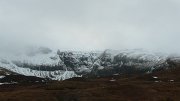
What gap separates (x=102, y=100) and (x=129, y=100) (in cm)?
948

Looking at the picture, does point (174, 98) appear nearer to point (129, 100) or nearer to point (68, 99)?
point (129, 100)

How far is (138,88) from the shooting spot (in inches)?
6619

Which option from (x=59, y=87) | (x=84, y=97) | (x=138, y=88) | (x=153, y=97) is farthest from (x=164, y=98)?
(x=59, y=87)

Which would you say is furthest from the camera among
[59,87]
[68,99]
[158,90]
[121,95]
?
[59,87]

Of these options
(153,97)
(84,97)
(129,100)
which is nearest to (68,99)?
(84,97)

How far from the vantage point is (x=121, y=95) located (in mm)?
160250

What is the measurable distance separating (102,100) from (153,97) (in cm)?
1924

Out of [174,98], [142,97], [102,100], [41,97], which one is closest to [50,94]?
[41,97]

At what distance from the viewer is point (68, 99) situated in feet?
491

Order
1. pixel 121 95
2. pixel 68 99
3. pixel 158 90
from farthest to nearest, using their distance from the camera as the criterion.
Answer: pixel 158 90 → pixel 121 95 → pixel 68 99

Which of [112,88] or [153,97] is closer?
[153,97]

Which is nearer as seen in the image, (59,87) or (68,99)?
(68,99)

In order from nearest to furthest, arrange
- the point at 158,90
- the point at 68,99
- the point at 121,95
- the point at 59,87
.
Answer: the point at 68,99 < the point at 121,95 < the point at 158,90 < the point at 59,87

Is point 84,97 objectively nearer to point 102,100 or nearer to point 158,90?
point 102,100
